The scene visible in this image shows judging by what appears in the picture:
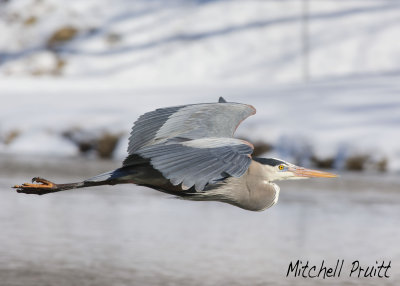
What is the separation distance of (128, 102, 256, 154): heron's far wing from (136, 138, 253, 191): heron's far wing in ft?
1.88

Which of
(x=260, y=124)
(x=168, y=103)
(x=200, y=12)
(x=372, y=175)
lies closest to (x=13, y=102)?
(x=168, y=103)

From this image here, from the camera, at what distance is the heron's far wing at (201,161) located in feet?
14.7

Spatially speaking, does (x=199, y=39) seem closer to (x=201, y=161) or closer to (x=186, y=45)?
(x=186, y=45)

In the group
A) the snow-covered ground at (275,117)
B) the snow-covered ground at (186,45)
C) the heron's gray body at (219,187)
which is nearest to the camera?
the heron's gray body at (219,187)

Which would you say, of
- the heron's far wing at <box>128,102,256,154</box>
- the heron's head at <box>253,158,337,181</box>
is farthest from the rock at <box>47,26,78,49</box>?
the heron's head at <box>253,158,337,181</box>

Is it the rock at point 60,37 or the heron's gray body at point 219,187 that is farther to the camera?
the rock at point 60,37

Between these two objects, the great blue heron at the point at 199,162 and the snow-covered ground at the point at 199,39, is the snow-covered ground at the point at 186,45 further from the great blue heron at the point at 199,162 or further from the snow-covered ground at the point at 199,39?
the great blue heron at the point at 199,162

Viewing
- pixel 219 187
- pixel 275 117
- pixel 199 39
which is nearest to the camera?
pixel 219 187

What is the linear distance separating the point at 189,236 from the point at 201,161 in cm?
376

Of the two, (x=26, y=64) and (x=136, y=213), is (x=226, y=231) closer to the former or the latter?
(x=136, y=213)

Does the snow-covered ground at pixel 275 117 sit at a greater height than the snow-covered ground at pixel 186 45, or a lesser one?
lesser

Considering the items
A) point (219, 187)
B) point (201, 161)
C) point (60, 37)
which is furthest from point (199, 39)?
point (201, 161)

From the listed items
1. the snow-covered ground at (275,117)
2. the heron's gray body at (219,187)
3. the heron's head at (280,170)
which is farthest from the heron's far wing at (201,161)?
the snow-covered ground at (275,117)

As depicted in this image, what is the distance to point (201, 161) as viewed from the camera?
4594 millimetres
